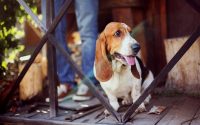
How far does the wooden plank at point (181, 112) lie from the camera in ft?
10.6

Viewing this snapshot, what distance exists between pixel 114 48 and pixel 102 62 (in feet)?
0.66

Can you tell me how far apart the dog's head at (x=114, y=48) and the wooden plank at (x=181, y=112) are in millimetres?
588

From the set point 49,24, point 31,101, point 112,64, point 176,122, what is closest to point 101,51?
point 112,64

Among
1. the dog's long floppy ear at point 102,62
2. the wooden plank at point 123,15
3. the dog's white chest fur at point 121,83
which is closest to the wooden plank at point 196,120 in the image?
the dog's white chest fur at point 121,83

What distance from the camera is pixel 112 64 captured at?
3414 mm

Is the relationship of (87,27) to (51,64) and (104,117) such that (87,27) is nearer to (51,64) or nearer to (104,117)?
(51,64)

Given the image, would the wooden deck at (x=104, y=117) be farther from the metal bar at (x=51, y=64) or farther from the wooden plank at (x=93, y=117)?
the metal bar at (x=51, y=64)

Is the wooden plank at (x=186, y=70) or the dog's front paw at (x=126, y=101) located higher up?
the wooden plank at (x=186, y=70)

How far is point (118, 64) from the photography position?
3.41m

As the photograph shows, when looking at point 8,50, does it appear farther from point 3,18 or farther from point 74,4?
point 74,4

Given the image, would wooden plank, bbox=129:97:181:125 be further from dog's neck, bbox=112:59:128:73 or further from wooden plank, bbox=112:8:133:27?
wooden plank, bbox=112:8:133:27

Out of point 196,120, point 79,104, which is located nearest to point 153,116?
point 196,120

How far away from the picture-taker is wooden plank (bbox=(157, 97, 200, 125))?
10.6 ft

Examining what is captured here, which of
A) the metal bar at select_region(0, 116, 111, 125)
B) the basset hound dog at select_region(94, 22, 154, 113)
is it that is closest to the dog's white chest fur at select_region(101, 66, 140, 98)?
the basset hound dog at select_region(94, 22, 154, 113)
